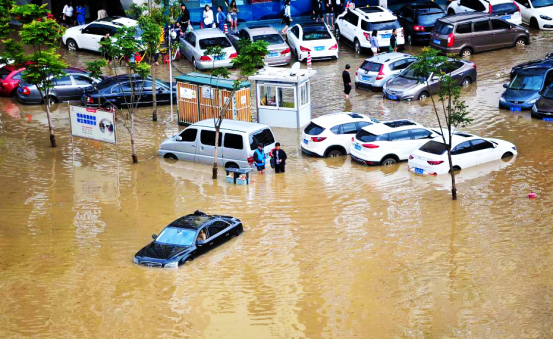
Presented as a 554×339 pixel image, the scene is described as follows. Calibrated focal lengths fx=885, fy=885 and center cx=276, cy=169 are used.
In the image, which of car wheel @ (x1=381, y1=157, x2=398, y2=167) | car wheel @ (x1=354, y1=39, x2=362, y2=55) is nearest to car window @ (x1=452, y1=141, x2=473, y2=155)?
car wheel @ (x1=381, y1=157, x2=398, y2=167)

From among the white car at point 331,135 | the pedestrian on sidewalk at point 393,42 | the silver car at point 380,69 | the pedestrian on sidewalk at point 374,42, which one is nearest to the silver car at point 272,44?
the pedestrian on sidewalk at point 374,42

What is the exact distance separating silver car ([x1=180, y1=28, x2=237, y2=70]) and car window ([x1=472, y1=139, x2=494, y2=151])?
548 inches

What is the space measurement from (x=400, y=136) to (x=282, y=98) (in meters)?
6.03

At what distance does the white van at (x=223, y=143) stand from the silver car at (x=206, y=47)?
917 centimetres

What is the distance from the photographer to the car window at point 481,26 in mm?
39375

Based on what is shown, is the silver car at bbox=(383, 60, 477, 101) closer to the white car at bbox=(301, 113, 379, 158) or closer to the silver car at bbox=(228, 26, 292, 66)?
the white car at bbox=(301, 113, 379, 158)

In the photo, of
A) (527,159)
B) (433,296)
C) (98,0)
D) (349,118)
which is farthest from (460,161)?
(98,0)

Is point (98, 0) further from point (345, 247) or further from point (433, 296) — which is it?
point (433, 296)

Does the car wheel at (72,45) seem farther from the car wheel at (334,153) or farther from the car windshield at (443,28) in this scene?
the car wheel at (334,153)

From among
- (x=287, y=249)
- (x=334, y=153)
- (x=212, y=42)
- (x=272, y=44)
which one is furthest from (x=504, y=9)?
(x=287, y=249)

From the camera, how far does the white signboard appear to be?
29.3m

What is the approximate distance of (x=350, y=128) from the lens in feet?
96.1

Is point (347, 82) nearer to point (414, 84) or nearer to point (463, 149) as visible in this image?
Answer: point (414, 84)

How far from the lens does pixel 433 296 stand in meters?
19.3
